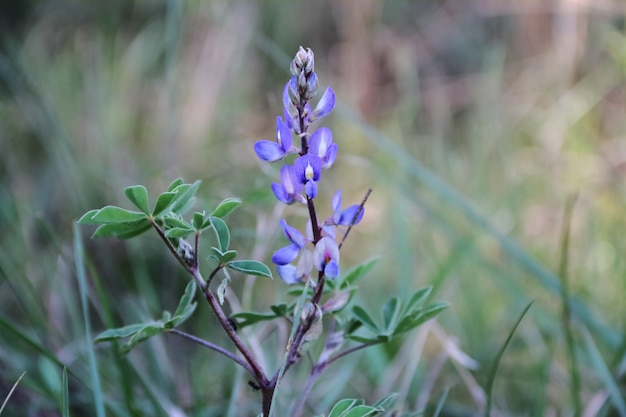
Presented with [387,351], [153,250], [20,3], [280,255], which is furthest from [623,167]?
[20,3]

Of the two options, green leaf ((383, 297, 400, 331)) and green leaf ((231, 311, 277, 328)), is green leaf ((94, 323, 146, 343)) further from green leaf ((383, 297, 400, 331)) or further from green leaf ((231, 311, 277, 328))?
green leaf ((383, 297, 400, 331))

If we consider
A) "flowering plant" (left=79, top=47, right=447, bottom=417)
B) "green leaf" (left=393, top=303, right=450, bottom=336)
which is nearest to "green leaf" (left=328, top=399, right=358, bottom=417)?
"flowering plant" (left=79, top=47, right=447, bottom=417)

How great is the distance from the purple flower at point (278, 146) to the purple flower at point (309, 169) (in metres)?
0.03

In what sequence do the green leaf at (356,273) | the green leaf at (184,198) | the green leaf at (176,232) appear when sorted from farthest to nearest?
the green leaf at (356,273)
the green leaf at (184,198)
the green leaf at (176,232)

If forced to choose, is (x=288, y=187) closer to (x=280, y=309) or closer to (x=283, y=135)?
(x=283, y=135)

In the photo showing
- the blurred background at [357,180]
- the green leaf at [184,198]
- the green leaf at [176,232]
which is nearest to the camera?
the green leaf at [176,232]

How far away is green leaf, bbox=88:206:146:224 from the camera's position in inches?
29.8

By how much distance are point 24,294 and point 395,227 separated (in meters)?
0.97

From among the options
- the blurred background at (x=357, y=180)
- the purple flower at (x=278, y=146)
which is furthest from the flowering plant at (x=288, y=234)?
the blurred background at (x=357, y=180)

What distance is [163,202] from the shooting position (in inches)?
31.3

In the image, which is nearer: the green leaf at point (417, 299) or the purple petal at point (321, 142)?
the purple petal at point (321, 142)

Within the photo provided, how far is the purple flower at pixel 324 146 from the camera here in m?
0.80

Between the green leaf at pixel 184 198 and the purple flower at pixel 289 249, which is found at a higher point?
the green leaf at pixel 184 198

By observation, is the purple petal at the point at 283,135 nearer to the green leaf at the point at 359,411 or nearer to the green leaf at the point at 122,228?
the green leaf at the point at 122,228
